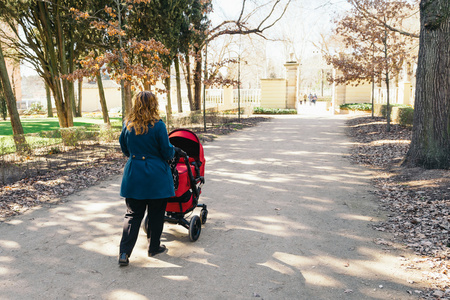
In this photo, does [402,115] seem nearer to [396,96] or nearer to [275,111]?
[396,96]

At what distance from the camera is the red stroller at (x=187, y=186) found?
430cm

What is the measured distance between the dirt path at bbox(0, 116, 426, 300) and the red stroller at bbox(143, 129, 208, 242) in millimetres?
228

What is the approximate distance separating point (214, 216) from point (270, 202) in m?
1.17

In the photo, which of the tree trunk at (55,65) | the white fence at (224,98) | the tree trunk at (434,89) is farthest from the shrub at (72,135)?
the white fence at (224,98)

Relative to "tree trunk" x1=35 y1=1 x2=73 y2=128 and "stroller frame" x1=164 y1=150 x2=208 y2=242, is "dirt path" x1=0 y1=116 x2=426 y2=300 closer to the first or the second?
"stroller frame" x1=164 y1=150 x2=208 y2=242

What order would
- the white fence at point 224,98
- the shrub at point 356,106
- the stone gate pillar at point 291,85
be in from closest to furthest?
the shrub at point 356,106, the white fence at point 224,98, the stone gate pillar at point 291,85

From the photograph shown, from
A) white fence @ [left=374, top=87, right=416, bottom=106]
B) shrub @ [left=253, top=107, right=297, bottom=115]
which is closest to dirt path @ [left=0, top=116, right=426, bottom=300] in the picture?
white fence @ [left=374, top=87, right=416, bottom=106]

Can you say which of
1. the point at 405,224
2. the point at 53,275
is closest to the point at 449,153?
the point at 405,224

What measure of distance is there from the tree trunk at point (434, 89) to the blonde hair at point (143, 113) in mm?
6137

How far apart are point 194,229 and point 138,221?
84 centimetres

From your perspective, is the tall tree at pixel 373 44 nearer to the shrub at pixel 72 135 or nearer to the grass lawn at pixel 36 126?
the shrub at pixel 72 135

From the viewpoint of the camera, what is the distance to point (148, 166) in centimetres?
376

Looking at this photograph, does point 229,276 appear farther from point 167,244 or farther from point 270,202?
point 270,202

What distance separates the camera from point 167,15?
1691 centimetres
